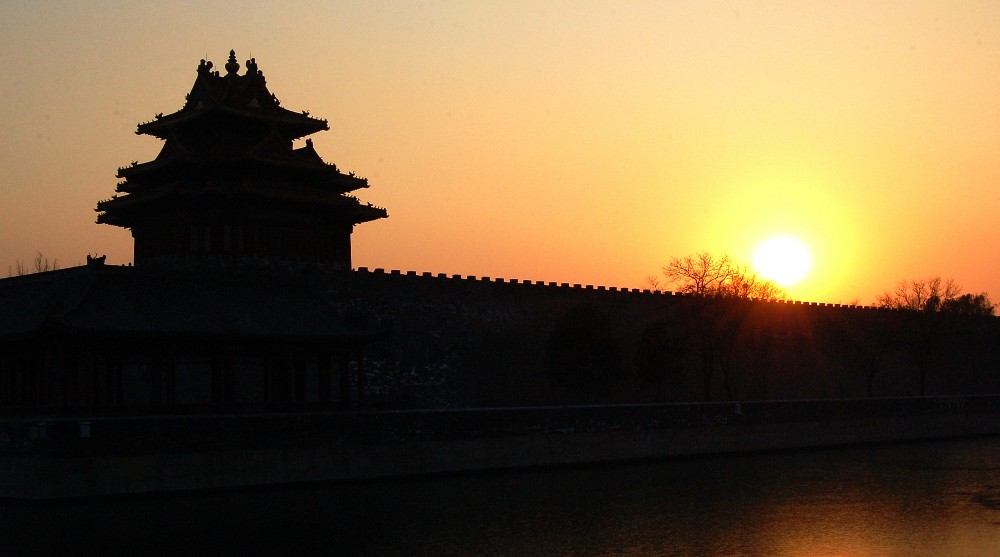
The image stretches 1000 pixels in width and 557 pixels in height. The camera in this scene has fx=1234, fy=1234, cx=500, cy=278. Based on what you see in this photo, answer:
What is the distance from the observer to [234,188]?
35.0m

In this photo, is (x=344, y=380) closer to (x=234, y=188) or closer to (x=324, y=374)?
(x=324, y=374)

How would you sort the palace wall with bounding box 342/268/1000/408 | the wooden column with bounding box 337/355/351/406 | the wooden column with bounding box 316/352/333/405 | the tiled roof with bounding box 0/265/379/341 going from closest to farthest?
the tiled roof with bounding box 0/265/379/341 → the wooden column with bounding box 316/352/333/405 → the wooden column with bounding box 337/355/351/406 → the palace wall with bounding box 342/268/1000/408

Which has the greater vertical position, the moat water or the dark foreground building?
the dark foreground building

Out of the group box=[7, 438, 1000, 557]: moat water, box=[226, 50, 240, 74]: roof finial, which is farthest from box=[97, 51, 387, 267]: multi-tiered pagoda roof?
box=[7, 438, 1000, 557]: moat water

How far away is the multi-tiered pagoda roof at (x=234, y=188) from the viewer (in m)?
35.3

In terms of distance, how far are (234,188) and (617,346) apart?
43.2 feet

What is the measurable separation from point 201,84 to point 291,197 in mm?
5043

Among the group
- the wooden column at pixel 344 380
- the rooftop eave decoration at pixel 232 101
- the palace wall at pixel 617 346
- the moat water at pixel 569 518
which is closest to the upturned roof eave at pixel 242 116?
the rooftop eave decoration at pixel 232 101

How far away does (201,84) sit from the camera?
37.8 meters

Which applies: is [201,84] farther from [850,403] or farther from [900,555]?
[900,555]

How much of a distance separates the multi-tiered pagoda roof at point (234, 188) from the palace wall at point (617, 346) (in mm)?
3106

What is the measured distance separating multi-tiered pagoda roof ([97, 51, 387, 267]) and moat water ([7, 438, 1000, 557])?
468 inches

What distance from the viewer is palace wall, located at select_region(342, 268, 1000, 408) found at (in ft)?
116

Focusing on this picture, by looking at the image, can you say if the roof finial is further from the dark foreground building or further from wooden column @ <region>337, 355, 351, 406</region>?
wooden column @ <region>337, 355, 351, 406</region>
